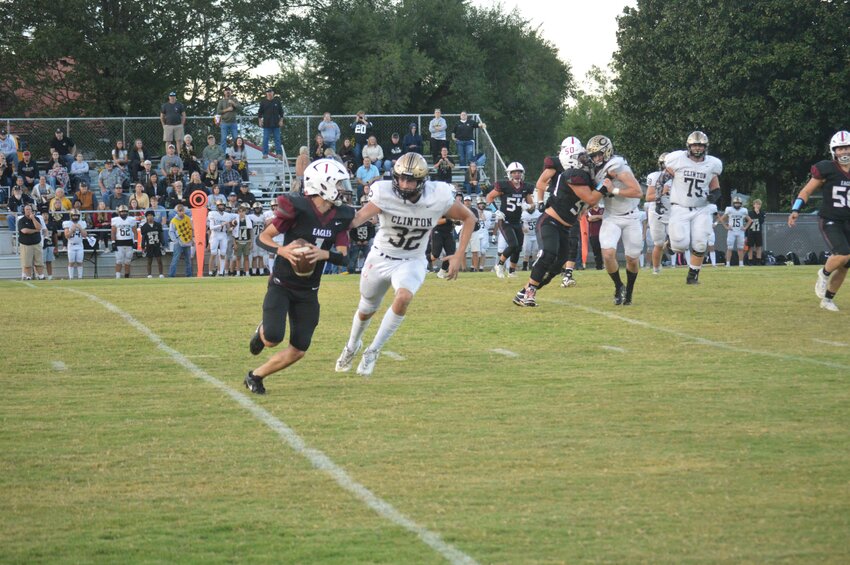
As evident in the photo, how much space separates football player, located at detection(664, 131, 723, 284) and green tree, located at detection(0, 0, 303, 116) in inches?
1055

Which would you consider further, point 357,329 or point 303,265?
point 357,329

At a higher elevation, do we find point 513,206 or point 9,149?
point 9,149

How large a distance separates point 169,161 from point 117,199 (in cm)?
186

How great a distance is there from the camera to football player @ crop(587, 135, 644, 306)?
Result: 1448 cm

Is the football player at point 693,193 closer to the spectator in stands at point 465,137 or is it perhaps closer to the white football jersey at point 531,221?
the white football jersey at point 531,221

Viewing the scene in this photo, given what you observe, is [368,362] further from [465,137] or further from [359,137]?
[465,137]

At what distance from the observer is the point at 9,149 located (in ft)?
96.5

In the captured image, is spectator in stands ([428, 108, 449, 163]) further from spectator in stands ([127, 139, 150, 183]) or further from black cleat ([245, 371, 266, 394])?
black cleat ([245, 371, 266, 394])

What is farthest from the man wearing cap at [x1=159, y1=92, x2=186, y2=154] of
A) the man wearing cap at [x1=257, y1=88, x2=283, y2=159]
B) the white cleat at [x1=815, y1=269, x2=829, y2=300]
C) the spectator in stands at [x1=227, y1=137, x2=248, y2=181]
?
the white cleat at [x1=815, y1=269, x2=829, y2=300]

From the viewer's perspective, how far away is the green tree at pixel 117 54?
3997 cm

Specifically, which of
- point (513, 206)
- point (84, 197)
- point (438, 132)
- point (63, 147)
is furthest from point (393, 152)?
point (513, 206)

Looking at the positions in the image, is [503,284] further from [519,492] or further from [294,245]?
[519,492]

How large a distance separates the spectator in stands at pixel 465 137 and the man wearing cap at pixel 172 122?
680cm

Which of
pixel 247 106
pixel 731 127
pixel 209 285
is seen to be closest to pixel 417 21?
pixel 247 106
